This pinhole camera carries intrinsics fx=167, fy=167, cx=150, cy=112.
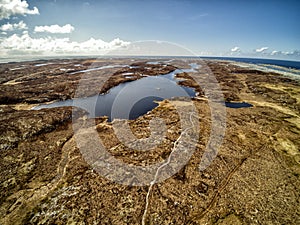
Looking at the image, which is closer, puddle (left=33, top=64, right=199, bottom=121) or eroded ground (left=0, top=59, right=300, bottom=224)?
eroded ground (left=0, top=59, right=300, bottom=224)

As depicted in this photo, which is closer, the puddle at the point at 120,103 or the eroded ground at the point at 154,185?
the eroded ground at the point at 154,185

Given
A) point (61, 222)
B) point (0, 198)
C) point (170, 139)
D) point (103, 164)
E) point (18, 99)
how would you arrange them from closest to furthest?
point (61, 222) → point (0, 198) → point (103, 164) → point (170, 139) → point (18, 99)

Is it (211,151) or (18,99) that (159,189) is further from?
(18,99)

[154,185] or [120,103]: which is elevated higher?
[154,185]

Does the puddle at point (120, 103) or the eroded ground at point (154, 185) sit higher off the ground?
the eroded ground at point (154, 185)

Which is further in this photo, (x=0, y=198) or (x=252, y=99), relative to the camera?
(x=252, y=99)

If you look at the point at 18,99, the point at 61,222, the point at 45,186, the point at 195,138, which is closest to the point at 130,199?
the point at 61,222

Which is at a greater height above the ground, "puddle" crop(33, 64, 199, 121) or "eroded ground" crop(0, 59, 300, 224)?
"eroded ground" crop(0, 59, 300, 224)

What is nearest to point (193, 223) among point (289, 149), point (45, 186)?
point (45, 186)

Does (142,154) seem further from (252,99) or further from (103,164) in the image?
(252,99)

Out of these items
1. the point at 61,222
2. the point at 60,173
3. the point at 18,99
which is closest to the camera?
the point at 61,222
